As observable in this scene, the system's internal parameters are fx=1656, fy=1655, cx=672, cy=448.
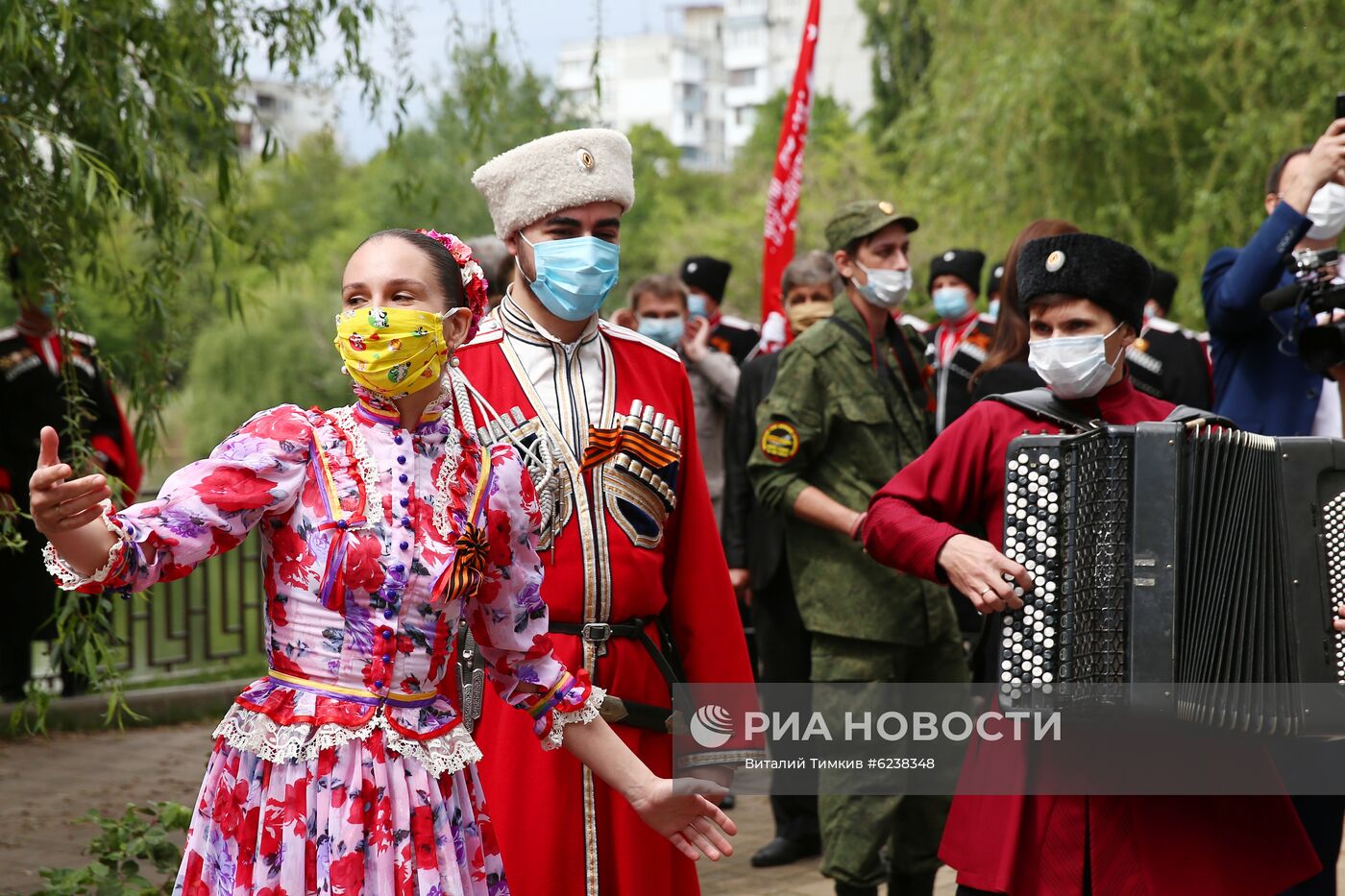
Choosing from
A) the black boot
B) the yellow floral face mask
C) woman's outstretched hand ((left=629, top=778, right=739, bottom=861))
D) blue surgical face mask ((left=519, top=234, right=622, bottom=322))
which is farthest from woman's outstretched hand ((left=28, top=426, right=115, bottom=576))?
the black boot

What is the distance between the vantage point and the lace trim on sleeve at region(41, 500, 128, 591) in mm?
2631

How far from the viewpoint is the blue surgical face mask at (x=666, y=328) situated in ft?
27.2

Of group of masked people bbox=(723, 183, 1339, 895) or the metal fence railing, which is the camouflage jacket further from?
the metal fence railing

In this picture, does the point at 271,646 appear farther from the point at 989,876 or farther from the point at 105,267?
the point at 105,267

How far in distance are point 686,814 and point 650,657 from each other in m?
0.75

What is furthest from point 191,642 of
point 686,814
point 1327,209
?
point 686,814

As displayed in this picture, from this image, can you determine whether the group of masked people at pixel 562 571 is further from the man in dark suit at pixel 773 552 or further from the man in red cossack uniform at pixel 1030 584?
the man in dark suit at pixel 773 552

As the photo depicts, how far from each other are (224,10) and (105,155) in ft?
3.11

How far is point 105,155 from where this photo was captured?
5.46 m

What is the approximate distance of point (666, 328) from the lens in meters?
8.28

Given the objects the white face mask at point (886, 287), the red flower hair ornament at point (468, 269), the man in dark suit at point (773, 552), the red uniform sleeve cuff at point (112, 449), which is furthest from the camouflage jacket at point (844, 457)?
the red uniform sleeve cuff at point (112, 449)

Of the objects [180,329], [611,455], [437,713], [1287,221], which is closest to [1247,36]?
[1287,221]

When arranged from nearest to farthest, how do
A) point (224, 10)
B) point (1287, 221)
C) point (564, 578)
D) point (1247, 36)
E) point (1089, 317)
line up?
point (564, 578) → point (1089, 317) → point (1287, 221) → point (224, 10) → point (1247, 36)

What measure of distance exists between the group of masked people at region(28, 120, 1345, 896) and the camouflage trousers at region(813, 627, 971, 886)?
0.01 meters
